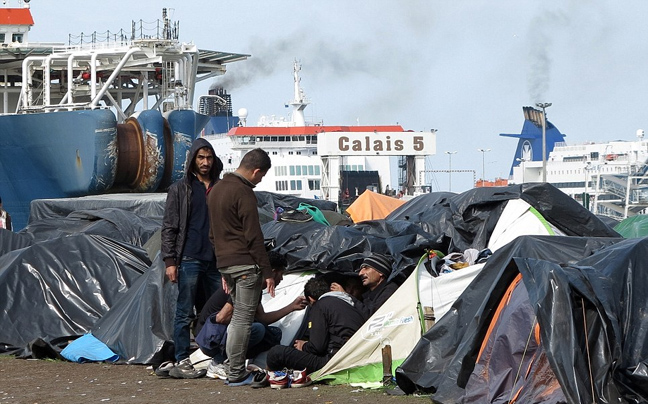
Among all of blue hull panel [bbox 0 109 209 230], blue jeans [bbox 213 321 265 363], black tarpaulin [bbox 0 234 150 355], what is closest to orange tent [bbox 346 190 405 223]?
black tarpaulin [bbox 0 234 150 355]

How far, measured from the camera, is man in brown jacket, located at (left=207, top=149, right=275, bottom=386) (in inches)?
238

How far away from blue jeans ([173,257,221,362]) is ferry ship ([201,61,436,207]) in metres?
50.8

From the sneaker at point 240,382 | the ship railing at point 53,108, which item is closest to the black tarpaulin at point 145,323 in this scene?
the sneaker at point 240,382

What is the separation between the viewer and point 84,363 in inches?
292

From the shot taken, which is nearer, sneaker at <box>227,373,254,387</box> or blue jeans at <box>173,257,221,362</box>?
sneaker at <box>227,373,254,387</box>

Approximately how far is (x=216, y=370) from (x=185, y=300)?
0.56 meters

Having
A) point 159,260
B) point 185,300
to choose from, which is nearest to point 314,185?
point 159,260

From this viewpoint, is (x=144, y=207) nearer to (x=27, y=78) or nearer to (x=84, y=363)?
(x=84, y=363)

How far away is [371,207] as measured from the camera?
48.6 feet

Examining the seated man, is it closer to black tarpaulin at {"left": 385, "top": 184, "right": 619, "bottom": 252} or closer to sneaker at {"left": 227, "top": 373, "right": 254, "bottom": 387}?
sneaker at {"left": 227, "top": 373, "right": 254, "bottom": 387}

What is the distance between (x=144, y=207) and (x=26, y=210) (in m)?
11.1

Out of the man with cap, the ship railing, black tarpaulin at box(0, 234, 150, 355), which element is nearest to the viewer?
the man with cap

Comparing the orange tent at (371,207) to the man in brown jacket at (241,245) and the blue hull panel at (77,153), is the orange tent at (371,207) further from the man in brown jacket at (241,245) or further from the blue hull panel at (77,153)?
the blue hull panel at (77,153)

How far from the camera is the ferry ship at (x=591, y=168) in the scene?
62094mm
